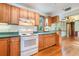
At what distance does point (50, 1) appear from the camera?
196 cm

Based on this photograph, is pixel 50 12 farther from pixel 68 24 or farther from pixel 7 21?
pixel 7 21

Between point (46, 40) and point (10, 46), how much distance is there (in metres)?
1.09

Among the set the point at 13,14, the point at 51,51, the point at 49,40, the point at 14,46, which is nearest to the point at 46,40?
the point at 49,40

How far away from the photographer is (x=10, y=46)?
2.20m

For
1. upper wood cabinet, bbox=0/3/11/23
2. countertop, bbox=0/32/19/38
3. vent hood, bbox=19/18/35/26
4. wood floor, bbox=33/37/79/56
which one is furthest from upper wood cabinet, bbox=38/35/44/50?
upper wood cabinet, bbox=0/3/11/23

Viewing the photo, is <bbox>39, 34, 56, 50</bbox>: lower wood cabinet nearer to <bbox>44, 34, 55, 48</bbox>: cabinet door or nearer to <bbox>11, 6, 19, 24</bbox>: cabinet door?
<bbox>44, 34, 55, 48</bbox>: cabinet door

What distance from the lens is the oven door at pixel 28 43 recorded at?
2.51 metres

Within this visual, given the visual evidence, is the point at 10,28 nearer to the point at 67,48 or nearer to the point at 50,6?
the point at 50,6

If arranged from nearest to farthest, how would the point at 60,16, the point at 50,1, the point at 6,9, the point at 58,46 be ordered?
the point at 50,1 < the point at 6,9 < the point at 60,16 < the point at 58,46

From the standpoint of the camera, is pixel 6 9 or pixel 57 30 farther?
pixel 57 30

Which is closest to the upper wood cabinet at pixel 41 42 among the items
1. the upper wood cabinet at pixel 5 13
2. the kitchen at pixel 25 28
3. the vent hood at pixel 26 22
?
the kitchen at pixel 25 28

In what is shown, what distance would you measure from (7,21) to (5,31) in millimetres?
239

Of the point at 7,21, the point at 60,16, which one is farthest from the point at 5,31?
the point at 60,16

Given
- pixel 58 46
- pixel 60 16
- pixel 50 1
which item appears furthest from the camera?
pixel 58 46
